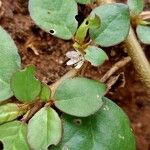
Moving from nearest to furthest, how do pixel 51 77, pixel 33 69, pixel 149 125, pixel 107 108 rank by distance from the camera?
pixel 33 69 → pixel 107 108 → pixel 51 77 → pixel 149 125

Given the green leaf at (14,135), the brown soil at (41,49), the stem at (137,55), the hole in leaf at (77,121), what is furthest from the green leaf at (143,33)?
the green leaf at (14,135)

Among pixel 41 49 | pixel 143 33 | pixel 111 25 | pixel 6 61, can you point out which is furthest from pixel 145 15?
pixel 6 61

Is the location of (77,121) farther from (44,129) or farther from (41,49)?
(41,49)

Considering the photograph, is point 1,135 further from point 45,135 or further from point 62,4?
point 62,4

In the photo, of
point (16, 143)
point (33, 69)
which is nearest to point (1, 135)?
point (16, 143)

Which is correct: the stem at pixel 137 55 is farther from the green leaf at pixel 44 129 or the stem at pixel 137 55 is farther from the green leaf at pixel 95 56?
the green leaf at pixel 44 129

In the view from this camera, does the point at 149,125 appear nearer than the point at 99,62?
No

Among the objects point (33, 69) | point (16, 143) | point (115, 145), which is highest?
point (33, 69)

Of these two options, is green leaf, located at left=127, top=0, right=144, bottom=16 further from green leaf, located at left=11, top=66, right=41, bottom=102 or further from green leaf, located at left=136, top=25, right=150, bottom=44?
green leaf, located at left=11, top=66, right=41, bottom=102
